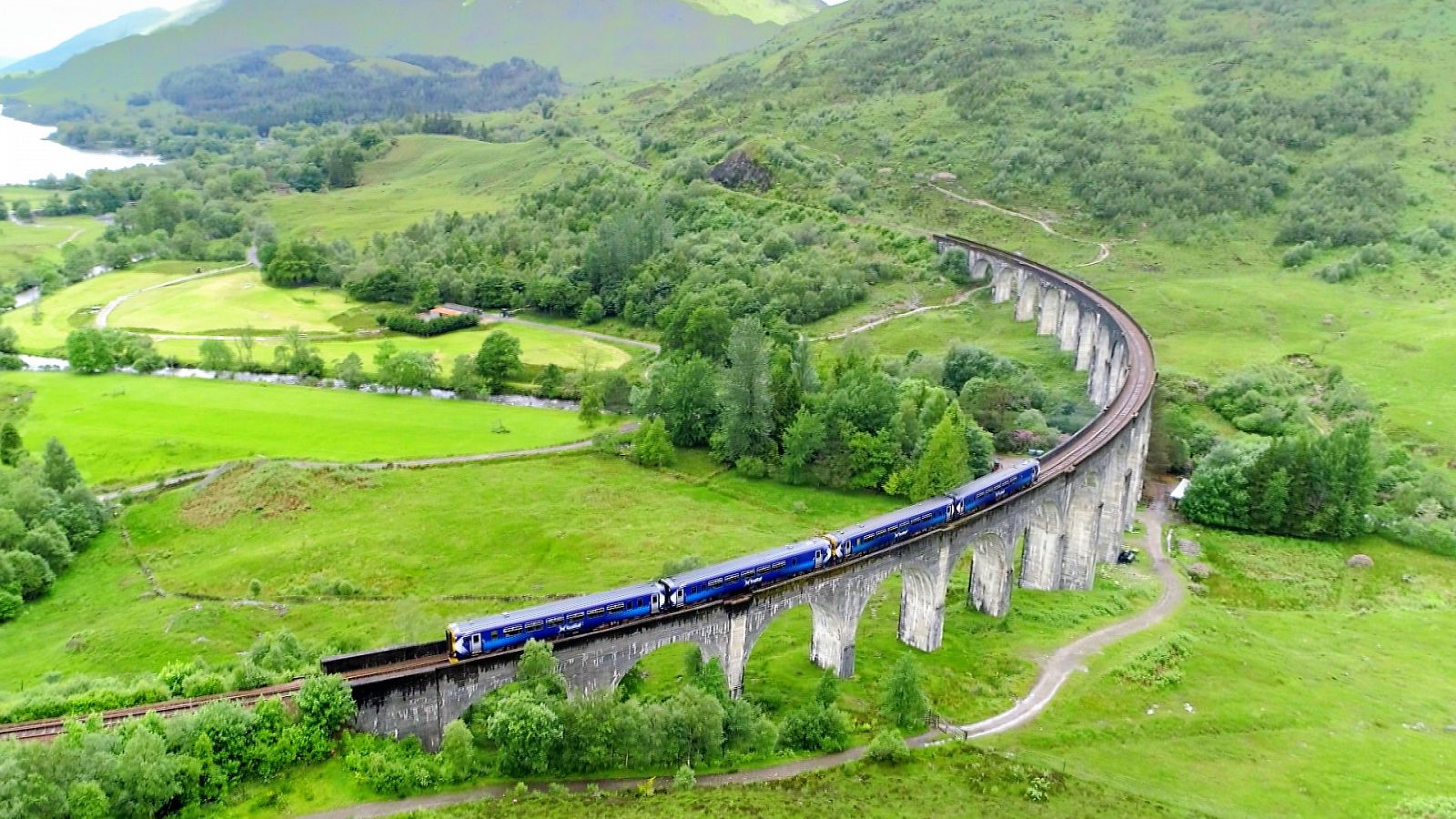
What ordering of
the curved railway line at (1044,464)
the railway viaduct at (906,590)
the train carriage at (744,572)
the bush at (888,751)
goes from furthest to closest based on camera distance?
the train carriage at (744,572) < the bush at (888,751) < the railway viaduct at (906,590) < the curved railway line at (1044,464)

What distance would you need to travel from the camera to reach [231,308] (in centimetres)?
16012

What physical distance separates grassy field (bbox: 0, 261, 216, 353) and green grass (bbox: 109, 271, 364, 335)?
223 inches

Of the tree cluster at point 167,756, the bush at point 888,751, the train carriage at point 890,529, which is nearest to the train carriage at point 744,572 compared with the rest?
the train carriage at point 890,529

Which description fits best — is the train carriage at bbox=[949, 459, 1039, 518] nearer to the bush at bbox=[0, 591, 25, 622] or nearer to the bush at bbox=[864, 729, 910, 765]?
the bush at bbox=[864, 729, 910, 765]

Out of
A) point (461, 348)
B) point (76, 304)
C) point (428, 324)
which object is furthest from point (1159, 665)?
point (76, 304)

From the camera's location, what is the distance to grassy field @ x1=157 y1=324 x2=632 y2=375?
134250 mm

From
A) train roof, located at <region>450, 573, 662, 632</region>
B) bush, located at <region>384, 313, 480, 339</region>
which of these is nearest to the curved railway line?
train roof, located at <region>450, 573, 662, 632</region>

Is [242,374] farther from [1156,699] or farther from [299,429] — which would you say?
→ [1156,699]

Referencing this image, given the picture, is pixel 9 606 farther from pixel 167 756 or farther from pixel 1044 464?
pixel 1044 464

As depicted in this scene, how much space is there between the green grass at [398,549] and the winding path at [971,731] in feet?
67.2

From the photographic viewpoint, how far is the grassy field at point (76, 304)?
463 ft

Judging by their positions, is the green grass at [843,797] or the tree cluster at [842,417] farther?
the tree cluster at [842,417]

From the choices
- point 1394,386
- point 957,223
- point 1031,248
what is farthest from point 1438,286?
point 957,223

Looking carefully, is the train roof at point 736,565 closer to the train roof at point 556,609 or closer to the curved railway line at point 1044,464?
the curved railway line at point 1044,464
